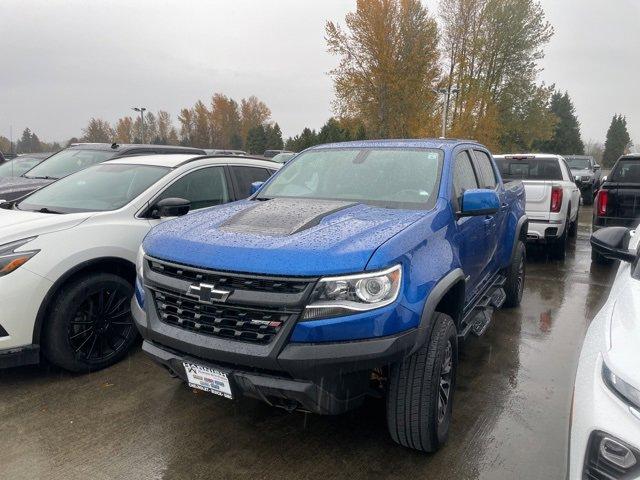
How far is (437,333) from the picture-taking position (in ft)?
8.71

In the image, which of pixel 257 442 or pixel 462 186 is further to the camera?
pixel 462 186

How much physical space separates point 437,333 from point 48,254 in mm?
2796

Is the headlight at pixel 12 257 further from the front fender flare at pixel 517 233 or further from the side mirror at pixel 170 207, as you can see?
the front fender flare at pixel 517 233

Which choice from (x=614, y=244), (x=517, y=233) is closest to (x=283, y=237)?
(x=614, y=244)

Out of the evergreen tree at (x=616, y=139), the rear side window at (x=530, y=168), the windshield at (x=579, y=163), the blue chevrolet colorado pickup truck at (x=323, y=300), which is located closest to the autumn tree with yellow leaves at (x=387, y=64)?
the windshield at (x=579, y=163)

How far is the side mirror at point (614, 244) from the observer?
2.90 meters

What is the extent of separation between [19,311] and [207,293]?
5.82 feet

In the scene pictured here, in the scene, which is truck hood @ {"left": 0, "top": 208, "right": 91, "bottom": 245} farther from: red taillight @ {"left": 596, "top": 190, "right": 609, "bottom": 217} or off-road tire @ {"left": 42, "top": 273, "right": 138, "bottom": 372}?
red taillight @ {"left": 596, "top": 190, "right": 609, "bottom": 217}

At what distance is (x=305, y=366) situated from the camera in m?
2.24

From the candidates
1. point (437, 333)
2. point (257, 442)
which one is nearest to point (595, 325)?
point (437, 333)

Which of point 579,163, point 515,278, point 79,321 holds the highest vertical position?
point 579,163

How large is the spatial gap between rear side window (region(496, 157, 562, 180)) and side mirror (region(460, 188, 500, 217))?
619 centimetres

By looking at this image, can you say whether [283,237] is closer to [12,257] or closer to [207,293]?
[207,293]

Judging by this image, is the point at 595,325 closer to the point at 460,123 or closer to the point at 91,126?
the point at 460,123
